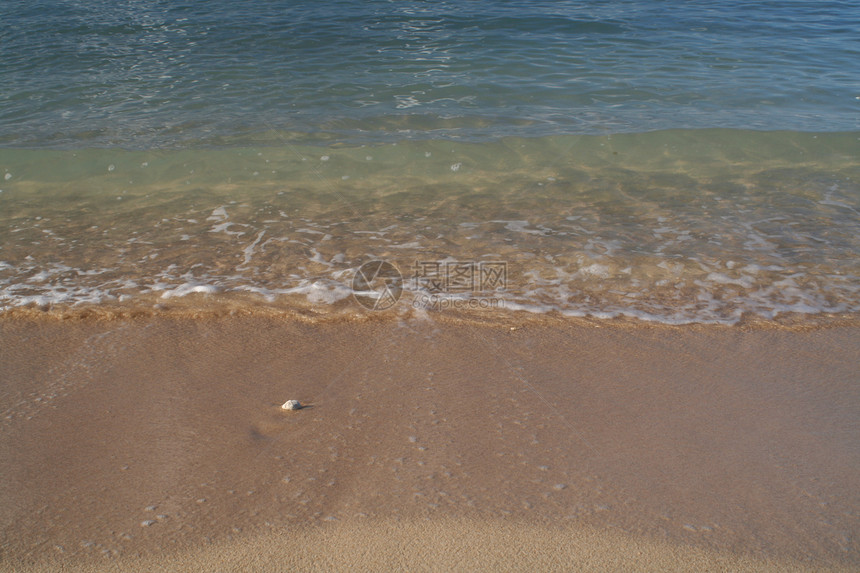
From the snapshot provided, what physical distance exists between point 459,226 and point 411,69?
5.86m

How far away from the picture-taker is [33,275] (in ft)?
13.7

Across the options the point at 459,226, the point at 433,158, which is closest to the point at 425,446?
the point at 459,226

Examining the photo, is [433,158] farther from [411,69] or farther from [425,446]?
[425,446]

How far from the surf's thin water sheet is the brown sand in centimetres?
44

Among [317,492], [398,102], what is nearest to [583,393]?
[317,492]

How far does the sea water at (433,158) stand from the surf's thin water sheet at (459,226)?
3 cm

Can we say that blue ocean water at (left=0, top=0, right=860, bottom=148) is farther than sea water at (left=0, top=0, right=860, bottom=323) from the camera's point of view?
Yes

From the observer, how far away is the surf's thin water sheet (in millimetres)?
3908

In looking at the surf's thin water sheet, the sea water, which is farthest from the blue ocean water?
the surf's thin water sheet

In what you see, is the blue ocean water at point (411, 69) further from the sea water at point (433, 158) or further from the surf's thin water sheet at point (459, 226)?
the surf's thin water sheet at point (459, 226)

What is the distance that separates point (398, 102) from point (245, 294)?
560 cm

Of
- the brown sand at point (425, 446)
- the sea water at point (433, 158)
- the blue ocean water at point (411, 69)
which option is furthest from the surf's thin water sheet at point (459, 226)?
the blue ocean water at point (411, 69)

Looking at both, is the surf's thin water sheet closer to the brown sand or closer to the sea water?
the sea water

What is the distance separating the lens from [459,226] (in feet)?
16.8
